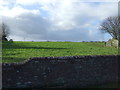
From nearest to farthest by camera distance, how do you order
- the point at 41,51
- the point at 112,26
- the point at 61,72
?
the point at 61,72 < the point at 41,51 < the point at 112,26

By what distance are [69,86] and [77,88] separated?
49cm

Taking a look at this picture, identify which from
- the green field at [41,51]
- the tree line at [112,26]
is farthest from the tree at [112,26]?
the green field at [41,51]

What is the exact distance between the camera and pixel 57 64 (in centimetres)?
1177

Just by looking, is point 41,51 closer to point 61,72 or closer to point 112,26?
point 61,72

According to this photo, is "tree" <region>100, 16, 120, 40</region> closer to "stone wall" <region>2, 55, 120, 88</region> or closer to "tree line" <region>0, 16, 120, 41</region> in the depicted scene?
"tree line" <region>0, 16, 120, 41</region>

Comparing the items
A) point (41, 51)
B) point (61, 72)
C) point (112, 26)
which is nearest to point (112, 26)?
point (112, 26)

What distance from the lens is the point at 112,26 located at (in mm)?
39281

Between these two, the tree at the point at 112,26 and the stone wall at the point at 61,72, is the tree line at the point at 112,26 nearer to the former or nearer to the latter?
the tree at the point at 112,26

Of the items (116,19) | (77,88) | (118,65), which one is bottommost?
(77,88)

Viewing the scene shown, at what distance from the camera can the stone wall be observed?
11.1 m

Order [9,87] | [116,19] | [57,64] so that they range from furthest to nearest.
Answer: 1. [116,19]
2. [57,64]
3. [9,87]

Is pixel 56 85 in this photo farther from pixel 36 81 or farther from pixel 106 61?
pixel 106 61

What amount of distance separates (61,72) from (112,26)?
1171 inches


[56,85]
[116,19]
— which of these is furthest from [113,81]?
[116,19]
